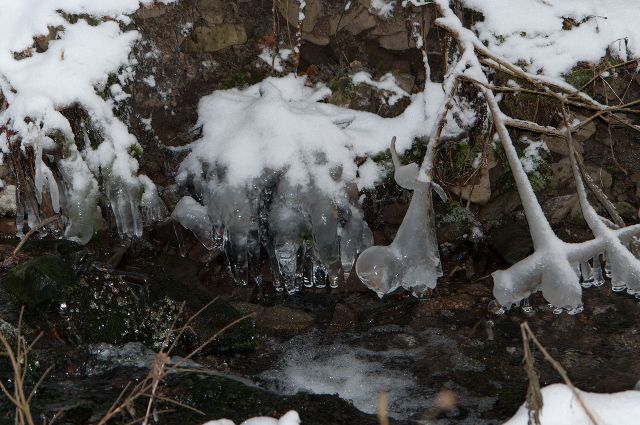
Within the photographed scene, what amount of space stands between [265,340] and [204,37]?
206 centimetres

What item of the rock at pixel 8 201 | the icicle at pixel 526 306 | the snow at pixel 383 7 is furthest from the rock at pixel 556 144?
the rock at pixel 8 201

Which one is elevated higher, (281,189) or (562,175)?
(562,175)

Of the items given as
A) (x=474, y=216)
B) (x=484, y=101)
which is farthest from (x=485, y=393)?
(x=484, y=101)

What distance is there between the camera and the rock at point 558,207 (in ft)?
16.0

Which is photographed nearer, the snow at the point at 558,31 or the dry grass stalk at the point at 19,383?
the dry grass stalk at the point at 19,383

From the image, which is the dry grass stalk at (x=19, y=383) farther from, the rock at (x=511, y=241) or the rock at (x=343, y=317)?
the rock at (x=511, y=241)

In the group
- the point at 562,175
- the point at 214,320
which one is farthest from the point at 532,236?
the point at 214,320

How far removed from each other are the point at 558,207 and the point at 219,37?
2575 mm

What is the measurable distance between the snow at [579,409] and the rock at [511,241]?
6.44 ft

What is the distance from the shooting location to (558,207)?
487 cm

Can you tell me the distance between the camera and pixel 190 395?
3.15 m

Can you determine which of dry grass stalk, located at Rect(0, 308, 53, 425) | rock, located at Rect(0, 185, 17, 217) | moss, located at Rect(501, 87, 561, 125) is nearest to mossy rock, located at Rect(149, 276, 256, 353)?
dry grass stalk, located at Rect(0, 308, 53, 425)

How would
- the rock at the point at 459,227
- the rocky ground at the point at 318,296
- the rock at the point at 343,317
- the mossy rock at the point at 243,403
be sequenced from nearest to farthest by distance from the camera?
1. the mossy rock at the point at 243,403
2. the rocky ground at the point at 318,296
3. the rock at the point at 343,317
4. the rock at the point at 459,227

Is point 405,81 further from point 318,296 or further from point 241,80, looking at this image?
point 318,296
